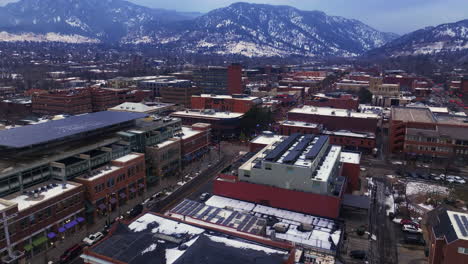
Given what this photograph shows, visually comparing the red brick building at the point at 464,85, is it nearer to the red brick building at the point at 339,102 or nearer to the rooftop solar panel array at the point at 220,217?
the red brick building at the point at 339,102

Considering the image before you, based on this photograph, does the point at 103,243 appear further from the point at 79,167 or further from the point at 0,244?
the point at 79,167

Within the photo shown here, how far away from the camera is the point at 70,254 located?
3547cm

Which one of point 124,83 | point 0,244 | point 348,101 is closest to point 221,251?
point 0,244

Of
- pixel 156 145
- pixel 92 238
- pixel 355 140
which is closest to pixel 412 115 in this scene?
pixel 355 140

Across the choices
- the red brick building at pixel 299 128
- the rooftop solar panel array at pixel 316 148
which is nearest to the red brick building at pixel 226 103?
the red brick building at pixel 299 128

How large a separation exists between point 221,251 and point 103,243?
981 cm

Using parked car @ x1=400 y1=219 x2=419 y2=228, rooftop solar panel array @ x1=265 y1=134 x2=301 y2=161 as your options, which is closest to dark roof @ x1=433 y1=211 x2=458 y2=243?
parked car @ x1=400 y1=219 x2=419 y2=228

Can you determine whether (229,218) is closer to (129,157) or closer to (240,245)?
(240,245)

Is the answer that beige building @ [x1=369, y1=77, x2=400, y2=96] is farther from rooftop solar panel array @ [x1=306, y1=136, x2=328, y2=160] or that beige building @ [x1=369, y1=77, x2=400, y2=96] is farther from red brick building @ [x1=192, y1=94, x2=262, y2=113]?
rooftop solar panel array @ [x1=306, y1=136, x2=328, y2=160]

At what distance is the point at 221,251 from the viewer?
2486 cm

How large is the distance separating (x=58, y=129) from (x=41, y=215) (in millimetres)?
19112

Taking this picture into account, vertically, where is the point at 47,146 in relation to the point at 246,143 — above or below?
above

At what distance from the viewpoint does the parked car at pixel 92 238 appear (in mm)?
38281

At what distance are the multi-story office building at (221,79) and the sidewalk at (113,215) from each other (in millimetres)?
69484
